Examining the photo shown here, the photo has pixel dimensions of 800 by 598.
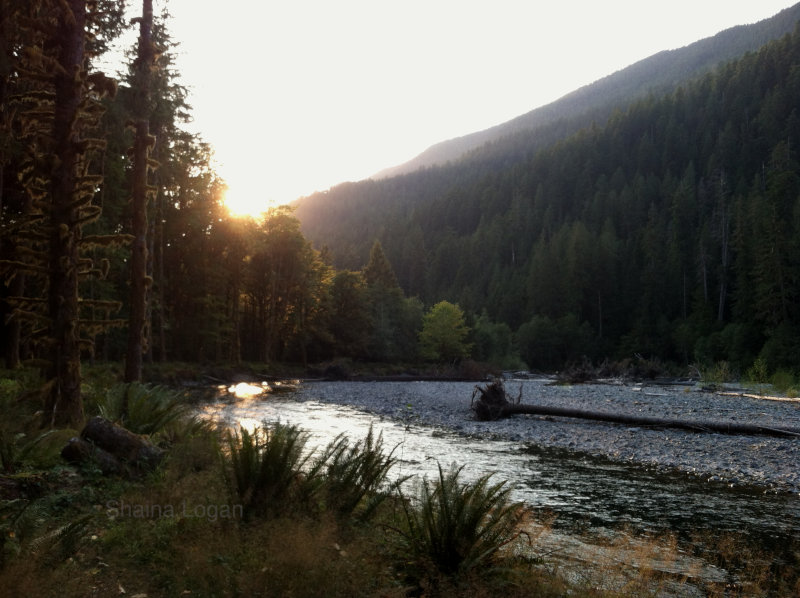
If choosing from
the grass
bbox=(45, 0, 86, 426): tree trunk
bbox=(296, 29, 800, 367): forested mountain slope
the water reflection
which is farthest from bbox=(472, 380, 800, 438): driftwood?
bbox=(296, 29, 800, 367): forested mountain slope

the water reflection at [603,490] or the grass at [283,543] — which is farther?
the water reflection at [603,490]

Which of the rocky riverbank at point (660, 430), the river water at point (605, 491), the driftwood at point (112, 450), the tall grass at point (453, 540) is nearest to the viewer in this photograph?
the tall grass at point (453, 540)

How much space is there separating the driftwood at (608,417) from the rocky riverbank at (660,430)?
287mm

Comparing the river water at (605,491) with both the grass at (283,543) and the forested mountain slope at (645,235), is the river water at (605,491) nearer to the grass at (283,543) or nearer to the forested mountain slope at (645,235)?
the grass at (283,543)

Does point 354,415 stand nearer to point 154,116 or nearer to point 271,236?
point 154,116

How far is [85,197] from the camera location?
9.44 meters

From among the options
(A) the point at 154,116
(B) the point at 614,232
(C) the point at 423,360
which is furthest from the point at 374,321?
(B) the point at 614,232

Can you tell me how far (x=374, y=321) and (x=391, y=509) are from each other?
172ft

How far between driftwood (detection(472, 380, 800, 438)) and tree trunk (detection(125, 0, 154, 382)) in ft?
38.6

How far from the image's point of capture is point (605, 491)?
982 centimetres

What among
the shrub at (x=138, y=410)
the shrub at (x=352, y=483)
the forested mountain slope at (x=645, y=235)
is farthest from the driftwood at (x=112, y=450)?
the forested mountain slope at (x=645, y=235)

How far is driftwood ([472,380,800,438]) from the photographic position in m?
14.6

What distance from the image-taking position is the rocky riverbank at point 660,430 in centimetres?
Result: 1155

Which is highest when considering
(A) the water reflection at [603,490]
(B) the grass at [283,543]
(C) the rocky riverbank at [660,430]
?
(B) the grass at [283,543]
